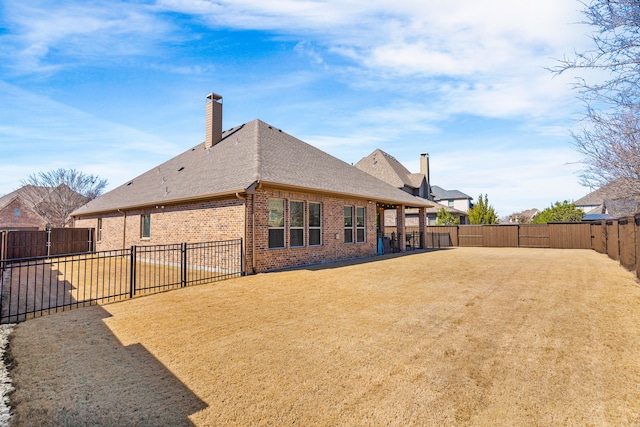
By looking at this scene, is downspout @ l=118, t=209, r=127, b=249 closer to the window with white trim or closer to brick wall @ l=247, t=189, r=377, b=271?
brick wall @ l=247, t=189, r=377, b=271

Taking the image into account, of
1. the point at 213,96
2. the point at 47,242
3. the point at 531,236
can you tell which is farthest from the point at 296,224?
the point at 531,236

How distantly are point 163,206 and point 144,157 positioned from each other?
41.2 ft

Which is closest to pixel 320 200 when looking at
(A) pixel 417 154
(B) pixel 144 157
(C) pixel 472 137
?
(C) pixel 472 137

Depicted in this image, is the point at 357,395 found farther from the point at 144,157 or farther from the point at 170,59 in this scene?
the point at 144,157

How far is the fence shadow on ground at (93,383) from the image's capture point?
9.40ft

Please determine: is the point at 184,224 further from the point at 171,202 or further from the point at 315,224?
the point at 315,224

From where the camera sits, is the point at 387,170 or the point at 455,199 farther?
the point at 455,199

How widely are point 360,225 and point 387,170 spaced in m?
15.2

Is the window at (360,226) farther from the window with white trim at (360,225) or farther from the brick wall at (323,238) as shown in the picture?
the brick wall at (323,238)

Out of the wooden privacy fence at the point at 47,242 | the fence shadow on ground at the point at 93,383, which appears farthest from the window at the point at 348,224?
the wooden privacy fence at the point at 47,242

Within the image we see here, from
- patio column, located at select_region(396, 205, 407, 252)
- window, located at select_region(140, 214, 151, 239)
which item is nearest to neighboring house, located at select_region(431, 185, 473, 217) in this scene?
patio column, located at select_region(396, 205, 407, 252)

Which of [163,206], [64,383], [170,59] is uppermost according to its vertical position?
[170,59]

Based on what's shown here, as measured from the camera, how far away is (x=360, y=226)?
52.3ft

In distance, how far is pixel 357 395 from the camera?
3.16 metres
